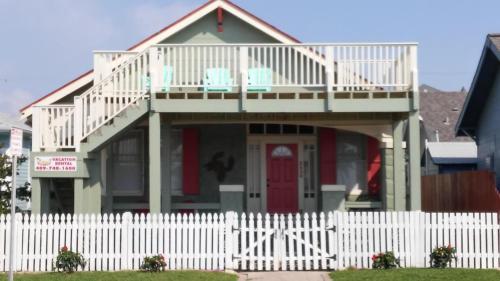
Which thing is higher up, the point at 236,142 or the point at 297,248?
the point at 236,142

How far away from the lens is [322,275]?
12.2 metres

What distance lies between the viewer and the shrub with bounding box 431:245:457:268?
12477 millimetres

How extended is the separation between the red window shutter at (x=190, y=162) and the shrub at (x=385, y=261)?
20.8ft

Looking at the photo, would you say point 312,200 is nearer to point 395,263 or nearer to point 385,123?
point 385,123

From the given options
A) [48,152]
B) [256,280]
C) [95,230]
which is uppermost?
[48,152]

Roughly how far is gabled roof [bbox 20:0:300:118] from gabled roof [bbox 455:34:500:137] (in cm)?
498

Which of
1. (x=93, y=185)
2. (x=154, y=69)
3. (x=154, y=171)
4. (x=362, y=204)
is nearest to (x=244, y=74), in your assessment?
(x=154, y=69)

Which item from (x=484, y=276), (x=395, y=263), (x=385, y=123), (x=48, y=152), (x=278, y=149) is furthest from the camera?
(x=278, y=149)

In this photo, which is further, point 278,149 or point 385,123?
point 278,149

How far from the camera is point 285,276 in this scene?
12.1 m

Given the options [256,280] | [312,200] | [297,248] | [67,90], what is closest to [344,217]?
[297,248]

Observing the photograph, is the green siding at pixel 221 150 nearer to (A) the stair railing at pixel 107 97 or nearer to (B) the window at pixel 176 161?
(B) the window at pixel 176 161

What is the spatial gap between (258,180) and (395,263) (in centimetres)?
614

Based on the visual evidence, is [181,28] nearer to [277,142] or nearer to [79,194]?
[277,142]
